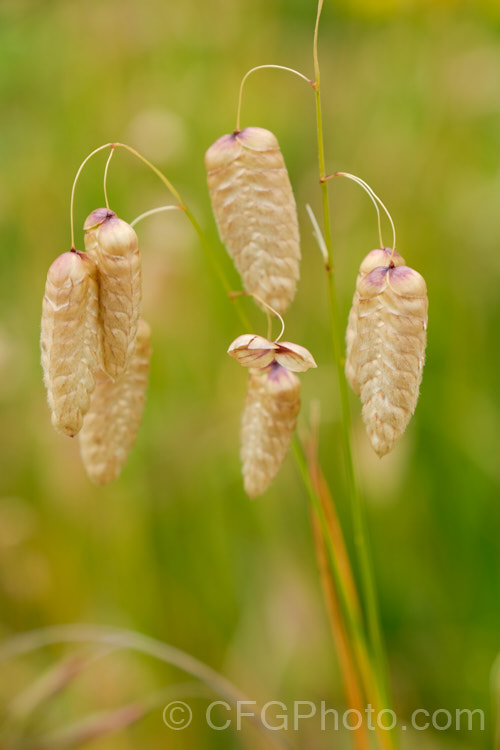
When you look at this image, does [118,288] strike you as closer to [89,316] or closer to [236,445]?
[89,316]

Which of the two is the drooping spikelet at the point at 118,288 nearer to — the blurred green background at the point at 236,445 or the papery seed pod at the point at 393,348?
the papery seed pod at the point at 393,348

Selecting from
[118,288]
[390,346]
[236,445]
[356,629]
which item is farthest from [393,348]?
[236,445]

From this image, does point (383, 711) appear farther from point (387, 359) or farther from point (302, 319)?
point (302, 319)

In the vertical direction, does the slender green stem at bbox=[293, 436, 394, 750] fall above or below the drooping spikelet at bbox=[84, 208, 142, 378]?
below

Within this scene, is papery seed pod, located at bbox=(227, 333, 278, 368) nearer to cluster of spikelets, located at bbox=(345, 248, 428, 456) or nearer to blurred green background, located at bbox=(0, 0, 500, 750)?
cluster of spikelets, located at bbox=(345, 248, 428, 456)

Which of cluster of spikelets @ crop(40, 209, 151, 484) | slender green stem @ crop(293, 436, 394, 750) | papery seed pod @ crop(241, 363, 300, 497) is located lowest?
slender green stem @ crop(293, 436, 394, 750)

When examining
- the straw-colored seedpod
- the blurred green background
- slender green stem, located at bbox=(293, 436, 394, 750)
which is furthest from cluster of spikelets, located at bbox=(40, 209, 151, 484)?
the blurred green background

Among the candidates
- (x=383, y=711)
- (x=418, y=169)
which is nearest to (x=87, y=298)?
(x=383, y=711)
